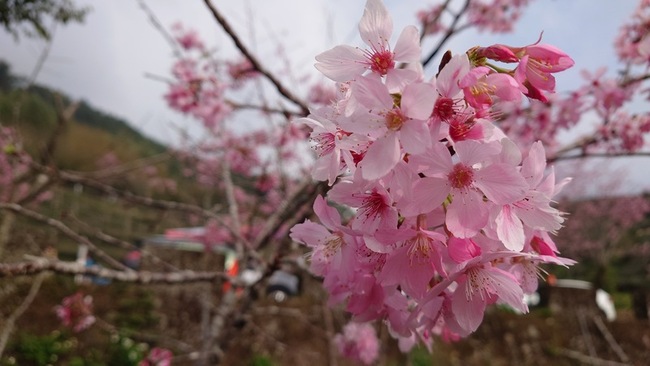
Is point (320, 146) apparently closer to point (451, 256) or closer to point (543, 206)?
point (451, 256)

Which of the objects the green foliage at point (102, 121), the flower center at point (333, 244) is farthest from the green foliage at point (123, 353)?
the green foliage at point (102, 121)

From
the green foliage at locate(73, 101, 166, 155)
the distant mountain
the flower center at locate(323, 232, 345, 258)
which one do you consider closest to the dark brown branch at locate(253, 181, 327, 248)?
the flower center at locate(323, 232, 345, 258)

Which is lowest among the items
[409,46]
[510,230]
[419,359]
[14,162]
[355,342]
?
[419,359]

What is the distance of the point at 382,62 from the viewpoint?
2.46 feet

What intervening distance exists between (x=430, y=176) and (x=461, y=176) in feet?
0.17

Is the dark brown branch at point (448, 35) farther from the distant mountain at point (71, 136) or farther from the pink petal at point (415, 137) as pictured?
the distant mountain at point (71, 136)

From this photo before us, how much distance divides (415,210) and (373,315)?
293 mm

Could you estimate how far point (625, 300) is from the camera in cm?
1519

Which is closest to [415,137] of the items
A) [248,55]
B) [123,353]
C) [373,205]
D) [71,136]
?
[373,205]

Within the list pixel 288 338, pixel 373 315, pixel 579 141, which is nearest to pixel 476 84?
pixel 373 315

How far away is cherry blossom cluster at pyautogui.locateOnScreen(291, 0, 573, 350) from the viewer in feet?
2.13

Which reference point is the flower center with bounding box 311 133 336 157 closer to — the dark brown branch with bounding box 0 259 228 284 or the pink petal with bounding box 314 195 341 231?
the pink petal with bounding box 314 195 341 231

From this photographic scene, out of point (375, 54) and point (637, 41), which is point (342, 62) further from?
point (637, 41)

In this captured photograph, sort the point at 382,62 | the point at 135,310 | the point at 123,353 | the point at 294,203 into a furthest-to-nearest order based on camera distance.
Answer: the point at 135,310 → the point at 123,353 → the point at 294,203 → the point at 382,62
